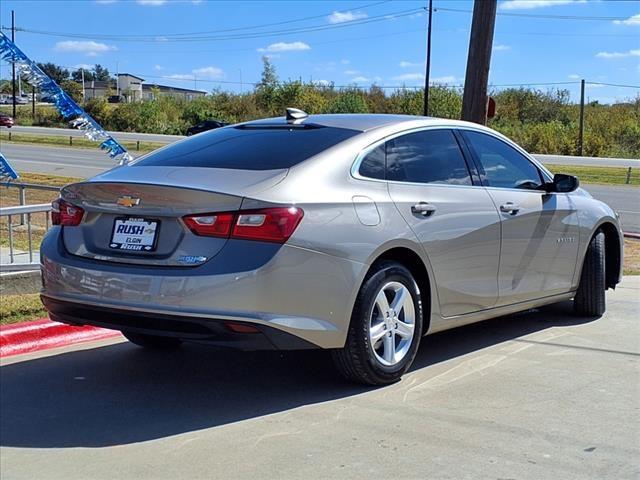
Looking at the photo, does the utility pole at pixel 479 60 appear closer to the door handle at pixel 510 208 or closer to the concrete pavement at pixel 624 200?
the concrete pavement at pixel 624 200

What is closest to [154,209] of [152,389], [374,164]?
[152,389]

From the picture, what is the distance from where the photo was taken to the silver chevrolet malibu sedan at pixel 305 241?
4199mm

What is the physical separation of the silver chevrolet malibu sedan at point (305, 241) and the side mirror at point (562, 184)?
1.31 feet

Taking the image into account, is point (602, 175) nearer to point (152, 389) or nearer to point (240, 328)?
point (152, 389)

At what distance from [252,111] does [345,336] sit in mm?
64628

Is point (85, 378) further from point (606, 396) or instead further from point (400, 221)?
point (606, 396)

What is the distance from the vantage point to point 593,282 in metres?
6.77

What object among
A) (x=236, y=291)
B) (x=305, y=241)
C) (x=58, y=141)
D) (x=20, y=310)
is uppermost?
(x=58, y=141)

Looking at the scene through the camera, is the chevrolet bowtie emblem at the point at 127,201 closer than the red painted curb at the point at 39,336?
Yes

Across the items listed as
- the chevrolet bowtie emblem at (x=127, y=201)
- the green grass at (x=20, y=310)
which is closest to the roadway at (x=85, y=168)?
the green grass at (x=20, y=310)

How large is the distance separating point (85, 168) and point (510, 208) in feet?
79.4

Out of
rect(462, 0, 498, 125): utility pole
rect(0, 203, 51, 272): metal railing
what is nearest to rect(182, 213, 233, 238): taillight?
rect(0, 203, 51, 272): metal railing

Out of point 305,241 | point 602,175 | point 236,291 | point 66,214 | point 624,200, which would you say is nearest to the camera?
point 236,291

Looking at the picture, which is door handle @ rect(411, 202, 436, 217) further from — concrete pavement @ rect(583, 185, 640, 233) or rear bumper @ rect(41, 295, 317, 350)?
concrete pavement @ rect(583, 185, 640, 233)
